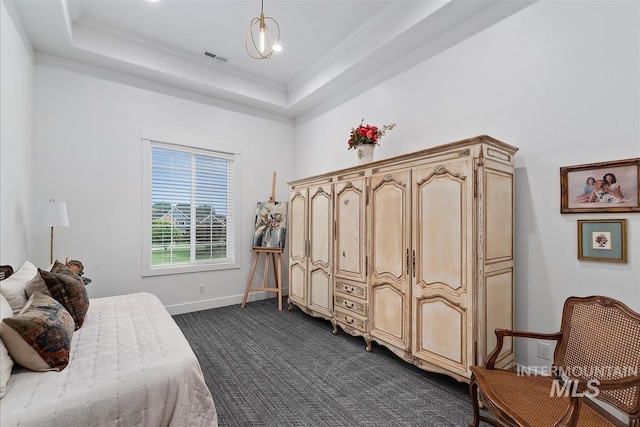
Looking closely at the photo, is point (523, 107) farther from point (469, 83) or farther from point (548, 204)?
point (548, 204)

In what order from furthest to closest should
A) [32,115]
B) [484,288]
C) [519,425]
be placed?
[32,115] → [484,288] → [519,425]

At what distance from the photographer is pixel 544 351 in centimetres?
232

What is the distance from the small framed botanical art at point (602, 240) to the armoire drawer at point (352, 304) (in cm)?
188

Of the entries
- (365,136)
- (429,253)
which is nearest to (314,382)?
(429,253)

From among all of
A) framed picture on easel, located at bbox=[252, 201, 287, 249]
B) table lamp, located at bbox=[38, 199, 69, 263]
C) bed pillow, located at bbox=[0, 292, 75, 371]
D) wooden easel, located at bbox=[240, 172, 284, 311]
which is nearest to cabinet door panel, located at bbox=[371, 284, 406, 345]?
wooden easel, located at bbox=[240, 172, 284, 311]

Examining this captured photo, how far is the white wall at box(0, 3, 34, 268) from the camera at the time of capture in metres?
2.38

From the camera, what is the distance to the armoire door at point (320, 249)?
11.9 feet

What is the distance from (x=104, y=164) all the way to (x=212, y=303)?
240 cm

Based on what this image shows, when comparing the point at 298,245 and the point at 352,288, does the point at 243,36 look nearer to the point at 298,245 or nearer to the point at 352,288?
the point at 298,245

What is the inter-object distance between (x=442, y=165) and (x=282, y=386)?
87.9 inches

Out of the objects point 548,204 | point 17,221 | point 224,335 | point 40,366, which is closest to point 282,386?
point 224,335

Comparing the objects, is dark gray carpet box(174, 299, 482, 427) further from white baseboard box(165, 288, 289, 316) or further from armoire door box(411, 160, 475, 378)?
white baseboard box(165, 288, 289, 316)

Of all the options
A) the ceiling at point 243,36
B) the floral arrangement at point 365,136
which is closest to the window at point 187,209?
the ceiling at point 243,36

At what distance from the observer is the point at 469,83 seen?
2854 mm
